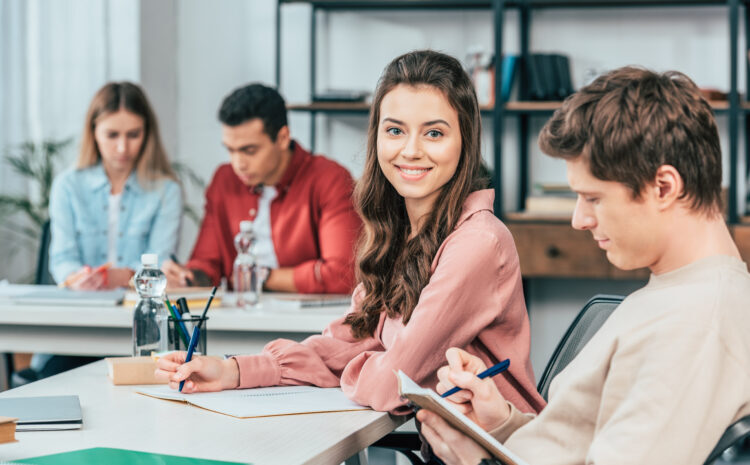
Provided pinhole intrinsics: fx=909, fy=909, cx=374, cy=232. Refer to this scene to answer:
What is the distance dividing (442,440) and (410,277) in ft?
1.23

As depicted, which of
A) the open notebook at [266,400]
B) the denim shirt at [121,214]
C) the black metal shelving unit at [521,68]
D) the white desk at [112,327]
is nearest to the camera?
the open notebook at [266,400]

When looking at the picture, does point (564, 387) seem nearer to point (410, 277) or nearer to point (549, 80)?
point (410, 277)

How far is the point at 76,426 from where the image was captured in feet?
4.12

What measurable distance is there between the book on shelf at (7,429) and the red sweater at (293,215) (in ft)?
5.45

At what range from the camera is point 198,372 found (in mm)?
1479

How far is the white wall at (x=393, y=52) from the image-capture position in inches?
159

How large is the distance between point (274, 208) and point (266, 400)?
64.2 inches

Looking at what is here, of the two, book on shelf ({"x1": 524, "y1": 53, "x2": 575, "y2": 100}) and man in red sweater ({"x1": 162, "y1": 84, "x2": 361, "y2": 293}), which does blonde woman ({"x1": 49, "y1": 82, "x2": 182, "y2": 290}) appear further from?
book on shelf ({"x1": 524, "y1": 53, "x2": 575, "y2": 100})

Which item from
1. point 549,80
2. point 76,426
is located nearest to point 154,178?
point 549,80

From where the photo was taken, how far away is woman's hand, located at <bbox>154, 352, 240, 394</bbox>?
4.81ft

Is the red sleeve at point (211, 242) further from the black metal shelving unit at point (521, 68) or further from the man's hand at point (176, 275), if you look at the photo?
the black metal shelving unit at point (521, 68)

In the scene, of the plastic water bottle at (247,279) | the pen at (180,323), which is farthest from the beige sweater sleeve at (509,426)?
the plastic water bottle at (247,279)

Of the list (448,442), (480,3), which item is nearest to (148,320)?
(448,442)

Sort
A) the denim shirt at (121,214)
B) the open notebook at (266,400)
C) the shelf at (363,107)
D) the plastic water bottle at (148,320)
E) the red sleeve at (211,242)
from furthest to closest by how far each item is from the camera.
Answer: the shelf at (363,107) → the denim shirt at (121,214) → the red sleeve at (211,242) → the plastic water bottle at (148,320) → the open notebook at (266,400)
